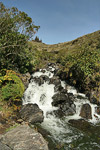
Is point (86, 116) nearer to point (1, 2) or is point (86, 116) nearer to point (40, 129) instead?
point (40, 129)

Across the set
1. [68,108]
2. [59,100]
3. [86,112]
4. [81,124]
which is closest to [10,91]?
[59,100]

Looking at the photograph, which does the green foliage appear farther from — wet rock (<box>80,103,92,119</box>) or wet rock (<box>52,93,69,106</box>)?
wet rock (<box>80,103,92,119</box>)

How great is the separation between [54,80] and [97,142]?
1246 centimetres

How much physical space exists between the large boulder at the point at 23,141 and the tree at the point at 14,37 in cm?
1076

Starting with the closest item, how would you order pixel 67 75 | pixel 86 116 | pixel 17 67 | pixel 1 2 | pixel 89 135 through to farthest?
pixel 89 135, pixel 86 116, pixel 1 2, pixel 17 67, pixel 67 75

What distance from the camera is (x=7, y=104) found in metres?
10.2

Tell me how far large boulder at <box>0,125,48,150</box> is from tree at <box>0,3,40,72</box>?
1076 centimetres

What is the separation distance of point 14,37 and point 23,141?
14613mm

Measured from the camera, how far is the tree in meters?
14.4

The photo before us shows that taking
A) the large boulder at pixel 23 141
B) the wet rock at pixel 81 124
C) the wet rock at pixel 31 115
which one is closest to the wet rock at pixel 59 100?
the wet rock at pixel 81 124

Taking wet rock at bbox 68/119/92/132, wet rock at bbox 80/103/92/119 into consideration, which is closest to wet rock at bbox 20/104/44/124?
wet rock at bbox 68/119/92/132

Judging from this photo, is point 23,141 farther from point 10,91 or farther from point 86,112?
point 86,112

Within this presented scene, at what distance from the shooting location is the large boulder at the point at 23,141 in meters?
4.82

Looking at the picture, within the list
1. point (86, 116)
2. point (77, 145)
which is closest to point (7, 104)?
point (77, 145)
